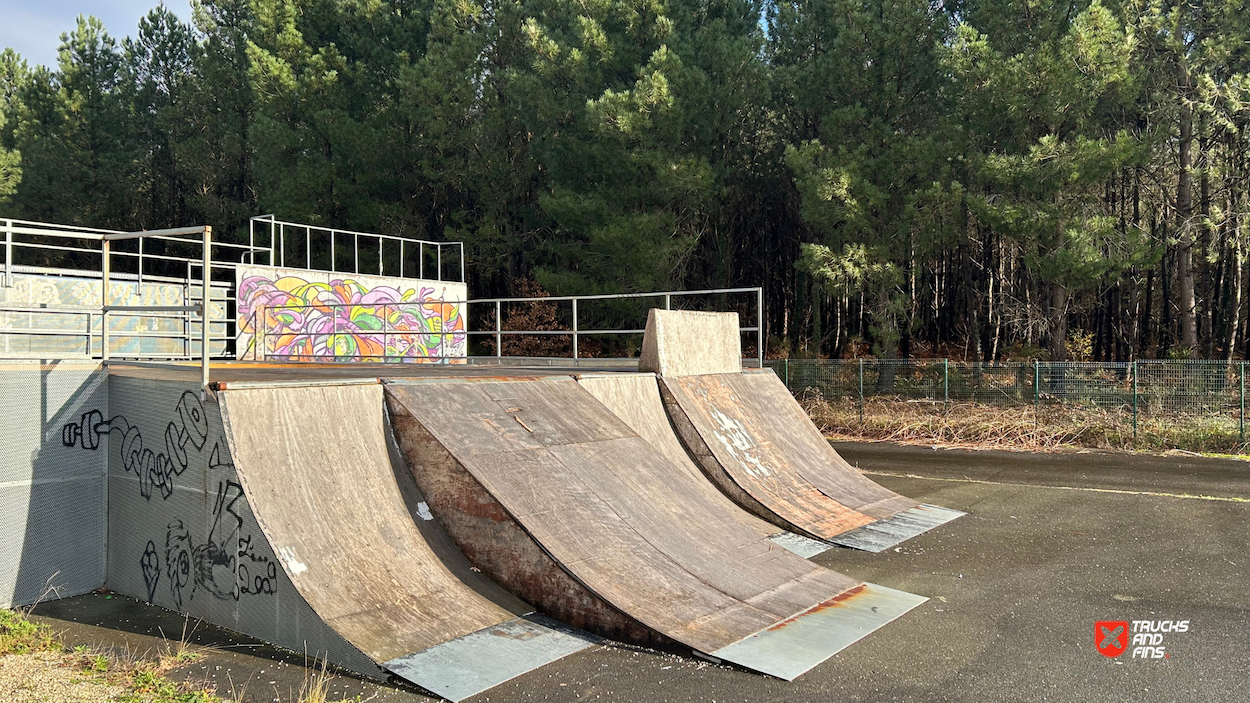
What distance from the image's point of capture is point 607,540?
646 centimetres

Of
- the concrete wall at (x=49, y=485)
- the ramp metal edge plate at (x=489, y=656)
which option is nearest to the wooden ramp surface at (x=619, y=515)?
the ramp metal edge plate at (x=489, y=656)

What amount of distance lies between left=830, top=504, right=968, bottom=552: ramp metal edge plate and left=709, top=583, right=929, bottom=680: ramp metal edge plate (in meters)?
1.46

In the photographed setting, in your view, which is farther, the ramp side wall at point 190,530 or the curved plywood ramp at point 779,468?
the curved plywood ramp at point 779,468

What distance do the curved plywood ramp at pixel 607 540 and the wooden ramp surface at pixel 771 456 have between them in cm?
112

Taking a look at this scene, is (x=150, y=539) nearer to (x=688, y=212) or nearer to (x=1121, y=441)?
(x=1121, y=441)

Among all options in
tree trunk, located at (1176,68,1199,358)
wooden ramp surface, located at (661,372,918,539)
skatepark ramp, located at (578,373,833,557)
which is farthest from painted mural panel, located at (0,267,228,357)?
tree trunk, located at (1176,68,1199,358)

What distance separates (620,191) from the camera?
74.8 feet

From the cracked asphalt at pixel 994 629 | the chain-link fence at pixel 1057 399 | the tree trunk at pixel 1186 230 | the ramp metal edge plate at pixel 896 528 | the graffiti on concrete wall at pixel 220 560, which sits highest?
the tree trunk at pixel 1186 230

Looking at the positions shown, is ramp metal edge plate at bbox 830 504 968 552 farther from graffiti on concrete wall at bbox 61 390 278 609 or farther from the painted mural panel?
the painted mural panel

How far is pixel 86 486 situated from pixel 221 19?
29934 millimetres

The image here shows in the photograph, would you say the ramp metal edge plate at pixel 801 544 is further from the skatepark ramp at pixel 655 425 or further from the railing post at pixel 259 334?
the railing post at pixel 259 334

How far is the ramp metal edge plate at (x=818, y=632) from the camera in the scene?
5.30m

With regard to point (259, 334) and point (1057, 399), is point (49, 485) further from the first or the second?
point (1057, 399)

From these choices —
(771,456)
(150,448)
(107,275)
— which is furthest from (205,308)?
(771,456)
